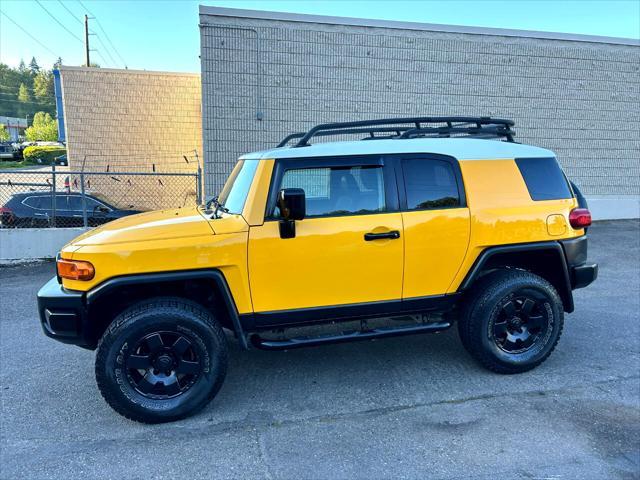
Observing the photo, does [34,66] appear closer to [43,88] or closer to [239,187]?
[43,88]

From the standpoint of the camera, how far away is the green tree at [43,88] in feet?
364

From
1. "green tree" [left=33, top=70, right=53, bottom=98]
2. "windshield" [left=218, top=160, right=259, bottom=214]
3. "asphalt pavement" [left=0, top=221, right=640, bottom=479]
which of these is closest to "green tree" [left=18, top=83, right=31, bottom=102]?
"green tree" [left=33, top=70, right=53, bottom=98]

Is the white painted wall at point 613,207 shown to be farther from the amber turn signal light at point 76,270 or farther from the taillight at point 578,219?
the amber turn signal light at point 76,270

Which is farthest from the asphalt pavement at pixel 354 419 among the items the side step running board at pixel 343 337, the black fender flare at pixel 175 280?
the black fender flare at pixel 175 280

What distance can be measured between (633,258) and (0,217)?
40.3 feet

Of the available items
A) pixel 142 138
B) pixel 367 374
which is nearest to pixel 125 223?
pixel 367 374

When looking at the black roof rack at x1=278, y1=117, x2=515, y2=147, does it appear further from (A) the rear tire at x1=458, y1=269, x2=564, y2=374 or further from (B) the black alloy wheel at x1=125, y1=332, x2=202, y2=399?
(B) the black alloy wheel at x1=125, y1=332, x2=202, y2=399

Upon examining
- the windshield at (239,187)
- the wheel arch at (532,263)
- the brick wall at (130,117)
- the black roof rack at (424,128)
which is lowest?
the wheel arch at (532,263)

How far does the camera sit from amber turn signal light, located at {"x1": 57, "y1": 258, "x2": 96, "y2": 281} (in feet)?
10.0

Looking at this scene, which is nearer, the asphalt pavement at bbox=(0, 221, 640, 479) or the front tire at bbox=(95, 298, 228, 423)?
the asphalt pavement at bbox=(0, 221, 640, 479)

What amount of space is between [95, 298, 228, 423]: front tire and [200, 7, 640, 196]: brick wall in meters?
7.17

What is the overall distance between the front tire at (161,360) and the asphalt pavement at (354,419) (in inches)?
6.3

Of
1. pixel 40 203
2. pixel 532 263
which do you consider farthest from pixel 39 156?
pixel 532 263

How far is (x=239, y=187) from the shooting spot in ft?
12.1
